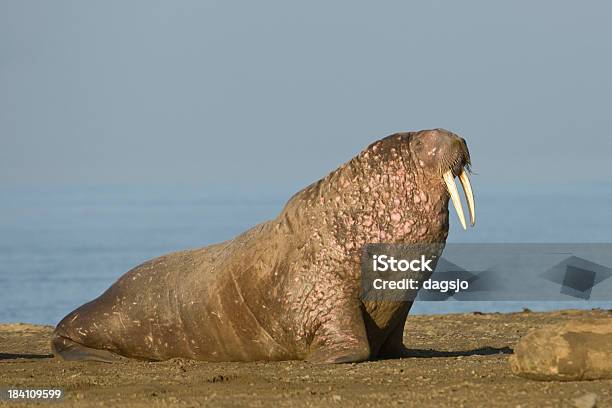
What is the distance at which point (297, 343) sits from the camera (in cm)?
970

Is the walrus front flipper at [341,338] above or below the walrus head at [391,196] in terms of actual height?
below

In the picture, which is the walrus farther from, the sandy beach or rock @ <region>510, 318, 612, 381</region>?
rock @ <region>510, 318, 612, 381</region>

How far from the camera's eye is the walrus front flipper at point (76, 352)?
1040 centimetres

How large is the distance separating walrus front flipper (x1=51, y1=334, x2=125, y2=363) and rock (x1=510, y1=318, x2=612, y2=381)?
3430 mm

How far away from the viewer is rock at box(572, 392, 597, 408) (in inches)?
276

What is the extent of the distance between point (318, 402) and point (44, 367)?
291 cm

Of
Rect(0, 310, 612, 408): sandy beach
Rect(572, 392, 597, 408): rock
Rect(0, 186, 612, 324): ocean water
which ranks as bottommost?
Rect(0, 186, 612, 324): ocean water

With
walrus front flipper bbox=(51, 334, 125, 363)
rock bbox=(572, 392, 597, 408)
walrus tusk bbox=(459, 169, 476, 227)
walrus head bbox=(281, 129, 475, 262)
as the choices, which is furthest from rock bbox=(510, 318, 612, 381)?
walrus front flipper bbox=(51, 334, 125, 363)

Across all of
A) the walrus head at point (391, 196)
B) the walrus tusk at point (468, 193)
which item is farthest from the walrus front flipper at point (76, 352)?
the walrus tusk at point (468, 193)

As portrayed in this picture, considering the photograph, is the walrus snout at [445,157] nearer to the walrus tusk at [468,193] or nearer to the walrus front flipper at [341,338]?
the walrus tusk at [468,193]

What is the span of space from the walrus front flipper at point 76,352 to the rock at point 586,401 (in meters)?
4.14

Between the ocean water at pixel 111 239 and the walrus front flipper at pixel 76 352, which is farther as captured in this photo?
the ocean water at pixel 111 239

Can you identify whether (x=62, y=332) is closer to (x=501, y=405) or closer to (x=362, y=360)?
(x=362, y=360)

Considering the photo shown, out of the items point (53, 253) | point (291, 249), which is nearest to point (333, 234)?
point (291, 249)
